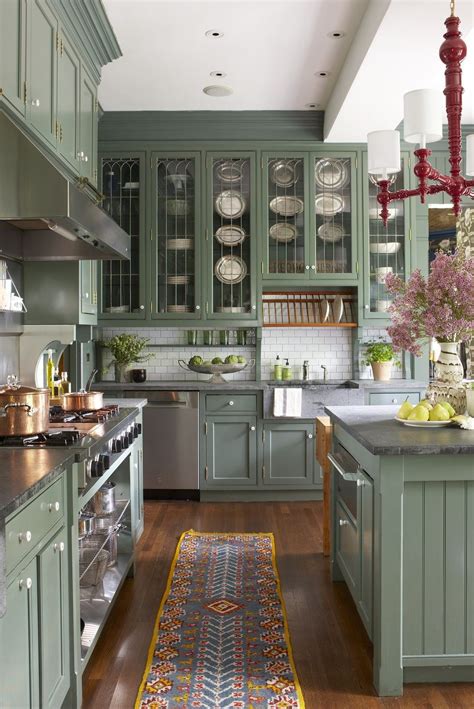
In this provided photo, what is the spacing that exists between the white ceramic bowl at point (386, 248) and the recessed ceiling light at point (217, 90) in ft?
5.66

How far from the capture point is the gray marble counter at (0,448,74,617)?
1522 millimetres

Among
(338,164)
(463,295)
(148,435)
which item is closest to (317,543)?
(148,435)

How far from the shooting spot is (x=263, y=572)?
3.66 meters

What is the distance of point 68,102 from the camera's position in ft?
11.3

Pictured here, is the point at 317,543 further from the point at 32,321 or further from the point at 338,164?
the point at 338,164

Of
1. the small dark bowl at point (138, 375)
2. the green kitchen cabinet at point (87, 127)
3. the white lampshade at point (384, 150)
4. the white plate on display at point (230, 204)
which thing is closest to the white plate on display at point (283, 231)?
the white plate on display at point (230, 204)

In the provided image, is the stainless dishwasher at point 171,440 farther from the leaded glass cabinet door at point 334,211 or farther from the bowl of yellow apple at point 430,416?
the bowl of yellow apple at point 430,416

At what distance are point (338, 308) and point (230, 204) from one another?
1.29 m

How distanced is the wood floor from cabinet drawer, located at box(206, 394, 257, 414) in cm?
90

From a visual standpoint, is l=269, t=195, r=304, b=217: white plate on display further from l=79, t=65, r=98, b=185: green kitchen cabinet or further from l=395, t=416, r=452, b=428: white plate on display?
l=395, t=416, r=452, b=428: white plate on display

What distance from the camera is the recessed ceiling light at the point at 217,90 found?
4.86m

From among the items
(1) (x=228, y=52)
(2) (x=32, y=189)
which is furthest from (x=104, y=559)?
(1) (x=228, y=52)

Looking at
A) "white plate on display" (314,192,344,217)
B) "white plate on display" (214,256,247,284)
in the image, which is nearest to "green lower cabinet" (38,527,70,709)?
"white plate on display" (214,256,247,284)

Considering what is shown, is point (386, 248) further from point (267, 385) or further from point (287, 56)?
point (287, 56)
